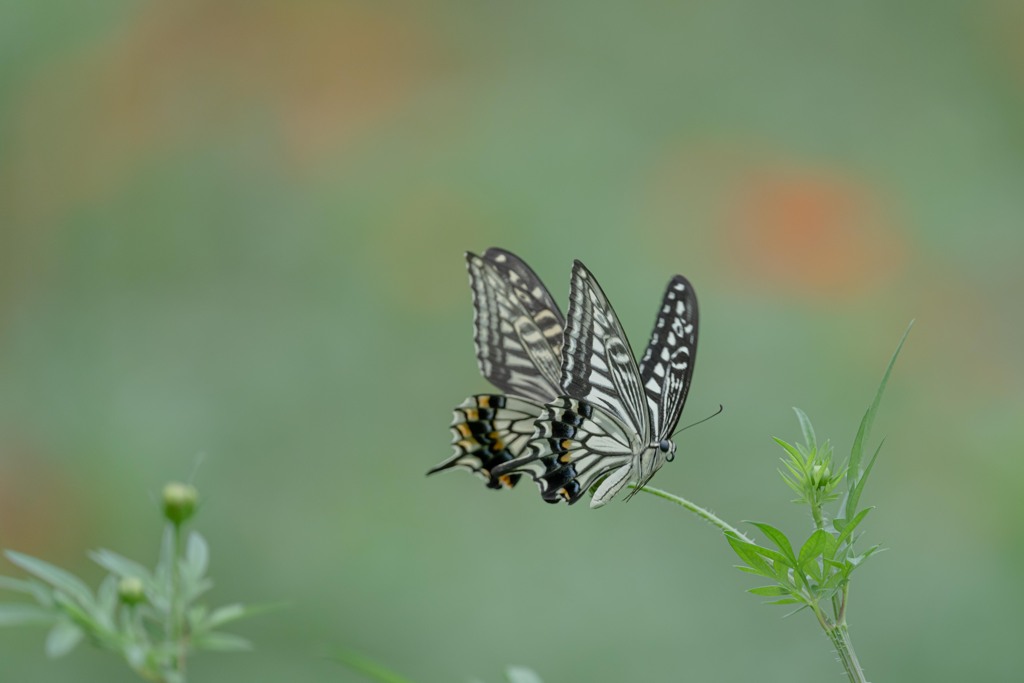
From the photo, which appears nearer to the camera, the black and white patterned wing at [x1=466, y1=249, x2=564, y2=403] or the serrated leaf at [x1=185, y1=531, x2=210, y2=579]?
the serrated leaf at [x1=185, y1=531, x2=210, y2=579]

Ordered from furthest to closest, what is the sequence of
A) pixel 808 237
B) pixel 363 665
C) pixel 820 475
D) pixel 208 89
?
1. pixel 208 89
2. pixel 808 237
3. pixel 820 475
4. pixel 363 665

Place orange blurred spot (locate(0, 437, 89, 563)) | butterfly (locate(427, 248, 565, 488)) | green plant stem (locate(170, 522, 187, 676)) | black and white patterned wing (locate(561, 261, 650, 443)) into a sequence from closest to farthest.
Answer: green plant stem (locate(170, 522, 187, 676))
black and white patterned wing (locate(561, 261, 650, 443))
butterfly (locate(427, 248, 565, 488))
orange blurred spot (locate(0, 437, 89, 563))

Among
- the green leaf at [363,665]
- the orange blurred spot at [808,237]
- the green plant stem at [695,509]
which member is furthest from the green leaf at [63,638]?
the orange blurred spot at [808,237]

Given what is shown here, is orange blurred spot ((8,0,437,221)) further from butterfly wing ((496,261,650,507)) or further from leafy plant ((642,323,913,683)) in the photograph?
leafy plant ((642,323,913,683))

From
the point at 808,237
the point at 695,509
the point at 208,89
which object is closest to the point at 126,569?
the point at 695,509

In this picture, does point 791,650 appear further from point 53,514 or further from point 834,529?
point 834,529

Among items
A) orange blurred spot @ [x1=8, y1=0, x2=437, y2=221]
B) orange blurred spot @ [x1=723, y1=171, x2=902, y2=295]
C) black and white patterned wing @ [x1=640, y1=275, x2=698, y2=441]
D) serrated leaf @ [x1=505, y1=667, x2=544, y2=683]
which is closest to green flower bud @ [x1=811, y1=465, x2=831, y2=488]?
serrated leaf @ [x1=505, y1=667, x2=544, y2=683]

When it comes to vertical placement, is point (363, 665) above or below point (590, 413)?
below

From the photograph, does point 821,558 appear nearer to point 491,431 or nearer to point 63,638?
point 63,638
